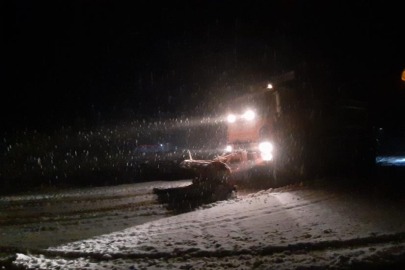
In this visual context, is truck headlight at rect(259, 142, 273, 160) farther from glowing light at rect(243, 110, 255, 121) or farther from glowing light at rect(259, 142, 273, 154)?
glowing light at rect(243, 110, 255, 121)

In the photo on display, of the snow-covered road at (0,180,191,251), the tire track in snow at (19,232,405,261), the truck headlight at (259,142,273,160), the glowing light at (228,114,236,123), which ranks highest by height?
the glowing light at (228,114,236,123)

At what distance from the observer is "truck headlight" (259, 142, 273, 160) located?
14.2m

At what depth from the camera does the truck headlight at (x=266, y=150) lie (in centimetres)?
1417

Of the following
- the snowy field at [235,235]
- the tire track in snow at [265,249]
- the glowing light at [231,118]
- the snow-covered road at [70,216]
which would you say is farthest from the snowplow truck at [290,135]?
the tire track in snow at [265,249]

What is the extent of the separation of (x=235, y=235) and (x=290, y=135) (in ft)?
27.4

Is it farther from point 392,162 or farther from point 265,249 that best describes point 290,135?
point 265,249

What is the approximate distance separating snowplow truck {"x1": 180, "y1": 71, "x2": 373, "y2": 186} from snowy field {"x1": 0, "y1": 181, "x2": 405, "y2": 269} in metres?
3.58

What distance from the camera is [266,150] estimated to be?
14406 mm

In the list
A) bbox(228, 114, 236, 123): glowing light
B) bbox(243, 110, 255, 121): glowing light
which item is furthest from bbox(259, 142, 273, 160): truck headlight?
bbox(228, 114, 236, 123): glowing light

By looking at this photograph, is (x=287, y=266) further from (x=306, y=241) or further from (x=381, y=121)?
(x=381, y=121)

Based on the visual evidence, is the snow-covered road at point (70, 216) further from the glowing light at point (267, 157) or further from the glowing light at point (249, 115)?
the glowing light at point (249, 115)

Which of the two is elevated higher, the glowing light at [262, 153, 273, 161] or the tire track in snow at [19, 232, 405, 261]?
the glowing light at [262, 153, 273, 161]

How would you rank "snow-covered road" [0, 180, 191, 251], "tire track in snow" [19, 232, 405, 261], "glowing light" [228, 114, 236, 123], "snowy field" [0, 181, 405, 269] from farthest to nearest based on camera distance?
1. "glowing light" [228, 114, 236, 123]
2. "snow-covered road" [0, 180, 191, 251]
3. "tire track in snow" [19, 232, 405, 261]
4. "snowy field" [0, 181, 405, 269]

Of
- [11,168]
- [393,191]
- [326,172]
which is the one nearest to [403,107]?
[326,172]
